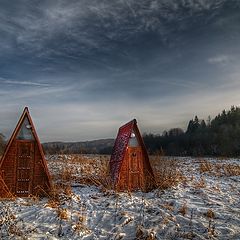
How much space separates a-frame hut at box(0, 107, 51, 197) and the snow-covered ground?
675 mm

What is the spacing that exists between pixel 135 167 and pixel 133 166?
8 centimetres

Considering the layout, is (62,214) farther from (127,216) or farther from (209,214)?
(209,214)

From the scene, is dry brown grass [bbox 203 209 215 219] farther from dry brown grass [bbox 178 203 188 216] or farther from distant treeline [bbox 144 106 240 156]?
distant treeline [bbox 144 106 240 156]

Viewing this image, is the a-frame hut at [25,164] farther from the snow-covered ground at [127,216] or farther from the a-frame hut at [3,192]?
the snow-covered ground at [127,216]

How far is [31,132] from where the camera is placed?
31.4 feet

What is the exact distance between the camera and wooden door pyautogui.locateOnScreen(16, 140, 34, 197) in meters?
9.39

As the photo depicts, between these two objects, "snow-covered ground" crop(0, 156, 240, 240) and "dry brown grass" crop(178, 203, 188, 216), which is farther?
"dry brown grass" crop(178, 203, 188, 216)

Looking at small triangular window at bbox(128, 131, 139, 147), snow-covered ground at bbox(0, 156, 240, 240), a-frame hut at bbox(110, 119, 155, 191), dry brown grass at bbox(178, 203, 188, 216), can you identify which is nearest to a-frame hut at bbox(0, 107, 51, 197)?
snow-covered ground at bbox(0, 156, 240, 240)

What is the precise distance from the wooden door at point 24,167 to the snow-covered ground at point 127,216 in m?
0.72

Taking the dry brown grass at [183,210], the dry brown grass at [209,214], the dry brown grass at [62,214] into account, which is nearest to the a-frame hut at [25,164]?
the dry brown grass at [62,214]

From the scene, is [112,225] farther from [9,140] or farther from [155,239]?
[9,140]

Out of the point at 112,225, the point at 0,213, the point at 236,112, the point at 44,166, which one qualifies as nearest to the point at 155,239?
the point at 112,225

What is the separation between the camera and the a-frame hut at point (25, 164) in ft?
30.6

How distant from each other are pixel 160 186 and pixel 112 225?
3.48 meters
